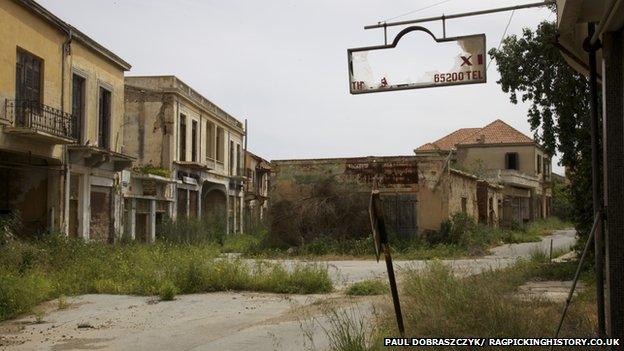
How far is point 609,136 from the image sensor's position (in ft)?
17.6

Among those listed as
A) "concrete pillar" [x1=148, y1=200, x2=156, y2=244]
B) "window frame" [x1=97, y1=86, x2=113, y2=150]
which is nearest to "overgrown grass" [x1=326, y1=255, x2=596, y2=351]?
"window frame" [x1=97, y1=86, x2=113, y2=150]

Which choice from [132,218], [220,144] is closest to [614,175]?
[132,218]

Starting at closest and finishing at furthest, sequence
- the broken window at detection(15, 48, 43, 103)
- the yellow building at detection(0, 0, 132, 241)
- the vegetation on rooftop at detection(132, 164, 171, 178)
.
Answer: the yellow building at detection(0, 0, 132, 241) → the broken window at detection(15, 48, 43, 103) → the vegetation on rooftop at detection(132, 164, 171, 178)

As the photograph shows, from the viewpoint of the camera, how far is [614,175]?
5.31 meters

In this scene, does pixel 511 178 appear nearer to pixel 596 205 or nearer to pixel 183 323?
pixel 183 323

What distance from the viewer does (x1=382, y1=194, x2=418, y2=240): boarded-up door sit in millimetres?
26031

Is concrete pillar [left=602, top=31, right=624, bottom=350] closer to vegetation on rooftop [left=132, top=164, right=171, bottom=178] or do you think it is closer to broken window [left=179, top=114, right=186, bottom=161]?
vegetation on rooftop [left=132, top=164, right=171, bottom=178]

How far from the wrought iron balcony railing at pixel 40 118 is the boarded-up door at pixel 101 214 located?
324 cm

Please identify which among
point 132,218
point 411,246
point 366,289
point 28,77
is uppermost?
point 28,77

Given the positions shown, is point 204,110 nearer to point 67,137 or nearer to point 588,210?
point 67,137

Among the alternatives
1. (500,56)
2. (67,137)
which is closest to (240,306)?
(500,56)

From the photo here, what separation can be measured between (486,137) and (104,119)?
36794 mm

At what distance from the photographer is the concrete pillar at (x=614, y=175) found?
16.9 feet

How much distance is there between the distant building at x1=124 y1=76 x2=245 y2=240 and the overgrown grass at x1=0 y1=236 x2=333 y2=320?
11.6 m
